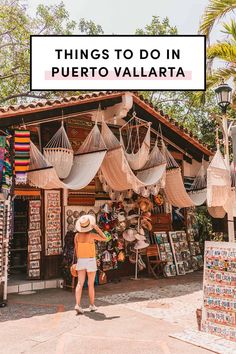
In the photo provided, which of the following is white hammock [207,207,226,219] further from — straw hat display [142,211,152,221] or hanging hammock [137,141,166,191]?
hanging hammock [137,141,166,191]

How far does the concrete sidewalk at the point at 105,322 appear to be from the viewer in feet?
16.0

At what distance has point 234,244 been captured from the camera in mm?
5109

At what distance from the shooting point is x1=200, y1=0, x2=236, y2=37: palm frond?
27.1ft

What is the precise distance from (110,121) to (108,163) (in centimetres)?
177

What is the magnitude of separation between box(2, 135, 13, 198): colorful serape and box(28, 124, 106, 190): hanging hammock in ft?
1.48

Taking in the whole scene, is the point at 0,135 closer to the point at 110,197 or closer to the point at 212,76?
the point at 110,197

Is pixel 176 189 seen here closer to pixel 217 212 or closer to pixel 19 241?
pixel 217 212

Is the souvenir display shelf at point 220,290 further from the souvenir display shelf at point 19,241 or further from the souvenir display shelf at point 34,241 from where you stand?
the souvenir display shelf at point 19,241

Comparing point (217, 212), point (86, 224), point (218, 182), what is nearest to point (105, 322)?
point (86, 224)

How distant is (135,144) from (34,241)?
153 inches

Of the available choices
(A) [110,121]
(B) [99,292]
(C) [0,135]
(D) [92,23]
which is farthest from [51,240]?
(D) [92,23]

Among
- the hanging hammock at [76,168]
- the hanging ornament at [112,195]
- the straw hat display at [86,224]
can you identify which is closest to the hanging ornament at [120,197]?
the hanging ornament at [112,195]

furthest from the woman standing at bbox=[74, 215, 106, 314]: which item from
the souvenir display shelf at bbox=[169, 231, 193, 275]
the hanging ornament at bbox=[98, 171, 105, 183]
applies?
the souvenir display shelf at bbox=[169, 231, 193, 275]

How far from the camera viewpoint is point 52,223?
29.8 feet
